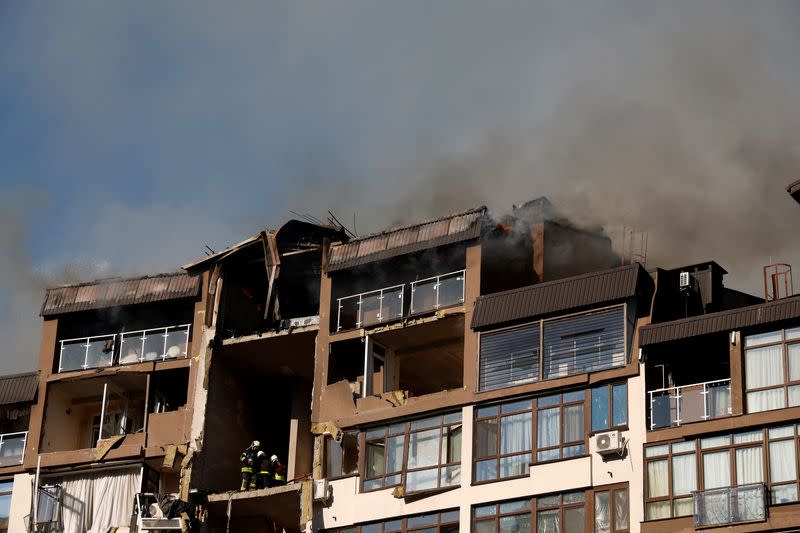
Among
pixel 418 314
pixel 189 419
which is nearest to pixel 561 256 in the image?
pixel 418 314

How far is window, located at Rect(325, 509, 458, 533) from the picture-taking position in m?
54.3

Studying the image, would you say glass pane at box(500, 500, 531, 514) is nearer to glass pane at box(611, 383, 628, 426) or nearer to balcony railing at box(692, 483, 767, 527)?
glass pane at box(611, 383, 628, 426)

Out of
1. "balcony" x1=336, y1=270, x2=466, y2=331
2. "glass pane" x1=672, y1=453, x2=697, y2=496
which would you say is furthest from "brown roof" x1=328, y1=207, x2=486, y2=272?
"glass pane" x1=672, y1=453, x2=697, y2=496

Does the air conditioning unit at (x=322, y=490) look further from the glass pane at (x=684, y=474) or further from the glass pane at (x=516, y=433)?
the glass pane at (x=684, y=474)

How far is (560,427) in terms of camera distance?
2105 inches

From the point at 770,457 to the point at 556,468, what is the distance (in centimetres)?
681

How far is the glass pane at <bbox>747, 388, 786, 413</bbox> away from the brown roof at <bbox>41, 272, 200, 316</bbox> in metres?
22.3

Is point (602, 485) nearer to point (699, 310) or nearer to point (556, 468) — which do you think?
point (556, 468)

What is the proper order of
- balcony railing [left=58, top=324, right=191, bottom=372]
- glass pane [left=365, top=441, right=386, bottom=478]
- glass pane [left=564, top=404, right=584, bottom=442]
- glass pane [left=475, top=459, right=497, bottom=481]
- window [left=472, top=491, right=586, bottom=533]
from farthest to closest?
balcony railing [left=58, top=324, right=191, bottom=372] → glass pane [left=365, top=441, right=386, bottom=478] → glass pane [left=475, top=459, right=497, bottom=481] → glass pane [left=564, top=404, right=584, bottom=442] → window [left=472, top=491, right=586, bottom=533]

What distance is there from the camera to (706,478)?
49969 mm

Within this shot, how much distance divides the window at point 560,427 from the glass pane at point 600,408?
411 mm

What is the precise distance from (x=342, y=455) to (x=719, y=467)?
45.0 ft

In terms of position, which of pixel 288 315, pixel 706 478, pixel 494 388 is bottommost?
pixel 706 478

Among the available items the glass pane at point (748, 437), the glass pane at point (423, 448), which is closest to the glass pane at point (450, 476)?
the glass pane at point (423, 448)
